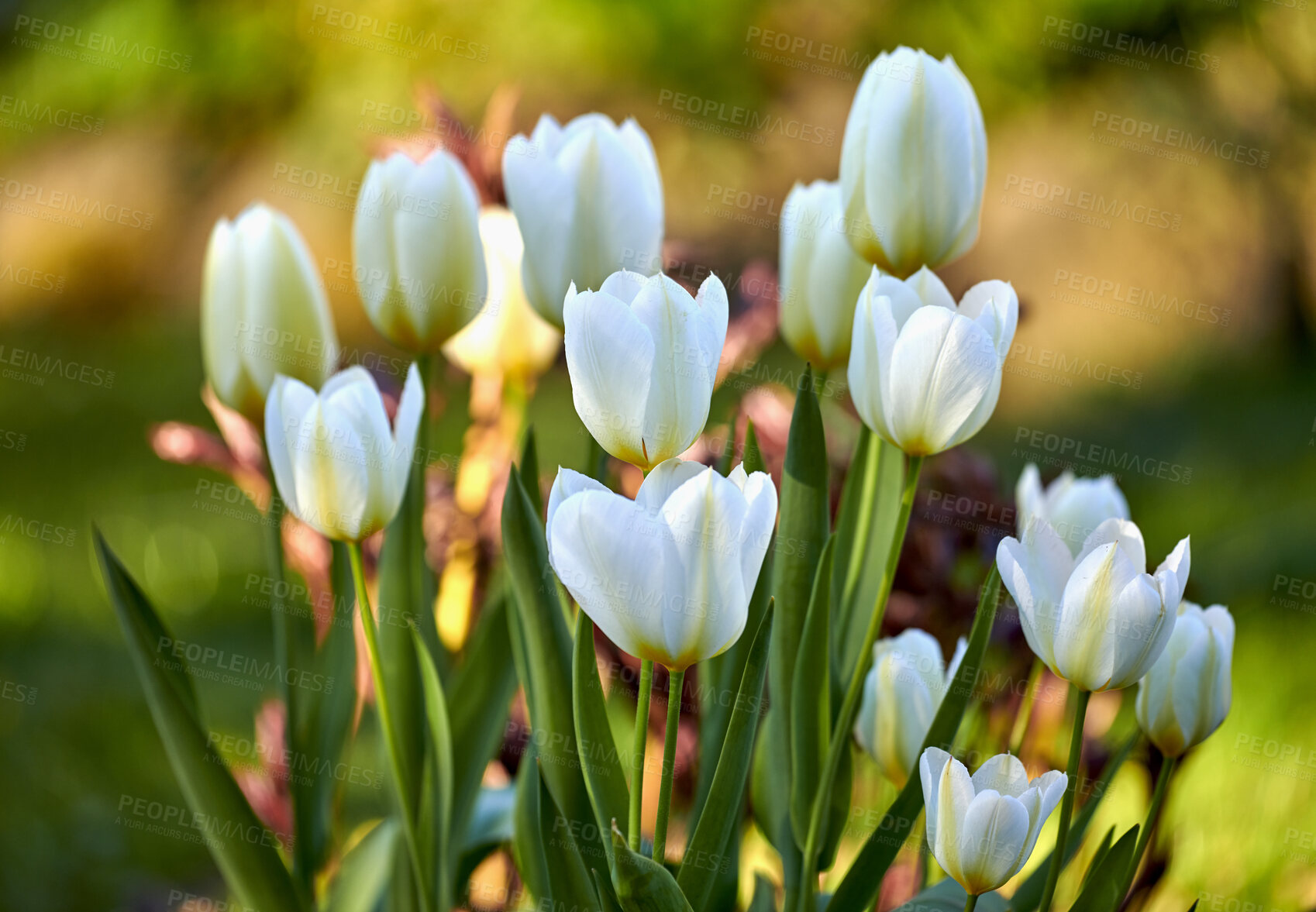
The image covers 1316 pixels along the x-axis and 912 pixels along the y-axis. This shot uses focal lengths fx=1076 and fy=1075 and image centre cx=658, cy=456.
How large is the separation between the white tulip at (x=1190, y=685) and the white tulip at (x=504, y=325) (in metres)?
0.41

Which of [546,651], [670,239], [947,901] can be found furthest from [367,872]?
[670,239]

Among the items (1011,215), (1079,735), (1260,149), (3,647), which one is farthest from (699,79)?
(1079,735)

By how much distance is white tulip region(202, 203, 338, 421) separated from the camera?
1.82 feet

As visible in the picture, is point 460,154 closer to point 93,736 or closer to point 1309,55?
point 93,736

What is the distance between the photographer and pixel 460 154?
784 millimetres

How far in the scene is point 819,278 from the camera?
0.54 metres

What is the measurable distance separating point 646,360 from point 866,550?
0.23 meters

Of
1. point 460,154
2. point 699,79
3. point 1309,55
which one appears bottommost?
point 460,154

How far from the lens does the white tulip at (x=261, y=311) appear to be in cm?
56

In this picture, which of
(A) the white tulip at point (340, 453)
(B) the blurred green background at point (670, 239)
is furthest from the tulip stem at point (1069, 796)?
(B) the blurred green background at point (670, 239)

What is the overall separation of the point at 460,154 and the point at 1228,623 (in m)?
0.58

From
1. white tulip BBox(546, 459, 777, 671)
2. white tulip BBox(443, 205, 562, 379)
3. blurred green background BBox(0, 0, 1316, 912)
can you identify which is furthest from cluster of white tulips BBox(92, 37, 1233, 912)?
blurred green background BBox(0, 0, 1316, 912)

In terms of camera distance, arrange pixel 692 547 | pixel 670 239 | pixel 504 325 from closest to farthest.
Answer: pixel 692 547, pixel 504 325, pixel 670 239

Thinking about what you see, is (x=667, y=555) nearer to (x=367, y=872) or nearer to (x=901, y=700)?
(x=901, y=700)
